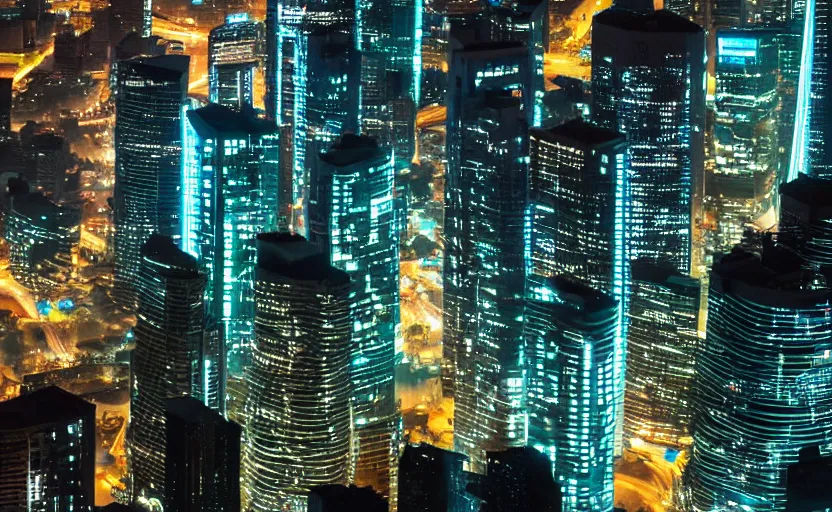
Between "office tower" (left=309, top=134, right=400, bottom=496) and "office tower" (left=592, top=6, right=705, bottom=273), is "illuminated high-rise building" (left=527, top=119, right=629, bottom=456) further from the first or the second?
"office tower" (left=592, top=6, right=705, bottom=273)

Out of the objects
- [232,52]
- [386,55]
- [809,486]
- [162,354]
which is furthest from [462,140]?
[232,52]

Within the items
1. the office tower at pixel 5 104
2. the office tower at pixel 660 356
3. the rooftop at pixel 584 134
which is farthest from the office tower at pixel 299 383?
the office tower at pixel 5 104

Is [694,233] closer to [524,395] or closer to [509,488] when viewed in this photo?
[524,395]

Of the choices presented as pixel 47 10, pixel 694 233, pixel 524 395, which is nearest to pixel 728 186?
pixel 694 233

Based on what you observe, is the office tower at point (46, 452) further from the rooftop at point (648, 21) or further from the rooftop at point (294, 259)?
the rooftop at point (648, 21)

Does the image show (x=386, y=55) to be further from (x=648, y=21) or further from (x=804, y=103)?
(x=804, y=103)

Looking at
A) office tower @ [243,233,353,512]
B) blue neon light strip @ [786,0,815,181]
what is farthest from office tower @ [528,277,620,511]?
blue neon light strip @ [786,0,815,181]
